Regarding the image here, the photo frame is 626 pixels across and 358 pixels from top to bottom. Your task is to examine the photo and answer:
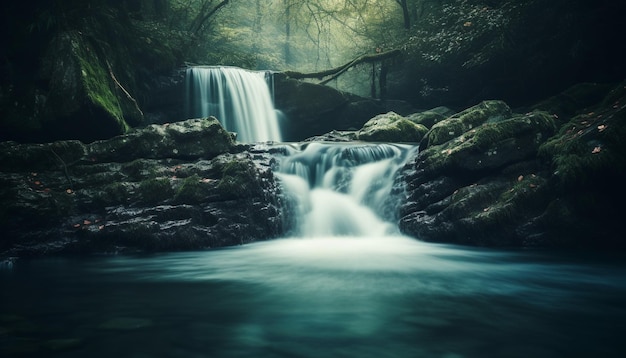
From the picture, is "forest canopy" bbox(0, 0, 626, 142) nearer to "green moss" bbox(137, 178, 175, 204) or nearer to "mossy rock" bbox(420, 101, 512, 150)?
"green moss" bbox(137, 178, 175, 204)

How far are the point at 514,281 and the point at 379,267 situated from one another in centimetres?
167

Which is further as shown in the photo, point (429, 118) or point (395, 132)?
point (429, 118)

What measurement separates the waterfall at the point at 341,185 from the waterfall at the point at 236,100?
505 centimetres

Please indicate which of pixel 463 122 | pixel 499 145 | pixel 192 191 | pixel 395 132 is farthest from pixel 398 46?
pixel 192 191

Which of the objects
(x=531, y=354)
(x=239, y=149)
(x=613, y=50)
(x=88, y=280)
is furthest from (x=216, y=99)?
(x=531, y=354)

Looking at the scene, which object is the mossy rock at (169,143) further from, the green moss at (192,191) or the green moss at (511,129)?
the green moss at (511,129)

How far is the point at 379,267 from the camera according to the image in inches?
202

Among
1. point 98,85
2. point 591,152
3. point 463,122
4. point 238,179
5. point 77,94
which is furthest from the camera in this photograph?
point 463,122

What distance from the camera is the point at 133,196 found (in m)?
6.82

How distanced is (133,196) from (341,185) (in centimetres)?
522

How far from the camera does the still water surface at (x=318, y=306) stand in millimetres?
2377

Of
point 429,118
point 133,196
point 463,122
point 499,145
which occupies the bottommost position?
point 133,196

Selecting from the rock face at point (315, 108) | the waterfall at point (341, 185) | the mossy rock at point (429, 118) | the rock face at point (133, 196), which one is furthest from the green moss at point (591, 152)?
the rock face at point (315, 108)

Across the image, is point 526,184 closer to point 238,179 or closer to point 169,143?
point 238,179
